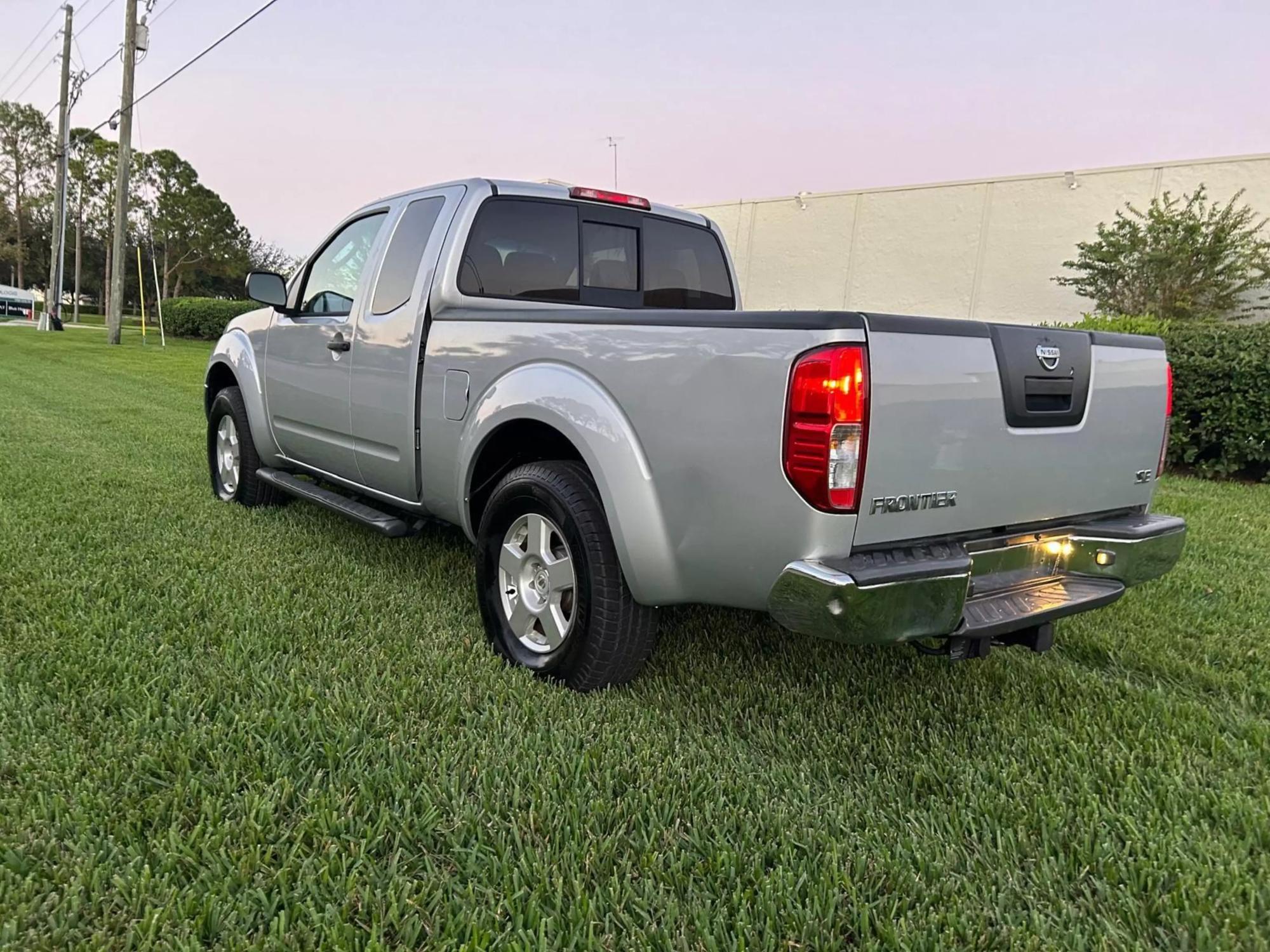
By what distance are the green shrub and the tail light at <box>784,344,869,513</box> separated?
27794 millimetres

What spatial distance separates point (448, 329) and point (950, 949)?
272cm

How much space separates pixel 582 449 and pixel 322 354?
7.14 ft

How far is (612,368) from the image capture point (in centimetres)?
268

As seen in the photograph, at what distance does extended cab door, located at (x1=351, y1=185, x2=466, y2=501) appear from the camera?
363 centimetres

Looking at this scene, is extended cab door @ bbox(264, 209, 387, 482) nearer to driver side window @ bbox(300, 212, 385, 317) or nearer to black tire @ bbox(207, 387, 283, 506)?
driver side window @ bbox(300, 212, 385, 317)

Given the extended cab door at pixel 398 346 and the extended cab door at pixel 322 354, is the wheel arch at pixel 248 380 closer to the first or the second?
the extended cab door at pixel 322 354

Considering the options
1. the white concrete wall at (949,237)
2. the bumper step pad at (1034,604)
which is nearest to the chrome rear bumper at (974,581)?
the bumper step pad at (1034,604)

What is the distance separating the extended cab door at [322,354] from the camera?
4152 millimetres

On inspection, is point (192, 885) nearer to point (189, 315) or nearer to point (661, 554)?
point (661, 554)

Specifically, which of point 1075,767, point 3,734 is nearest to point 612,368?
point 1075,767

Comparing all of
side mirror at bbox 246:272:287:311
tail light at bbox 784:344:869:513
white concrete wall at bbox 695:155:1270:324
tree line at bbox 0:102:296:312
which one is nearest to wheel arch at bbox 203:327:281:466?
side mirror at bbox 246:272:287:311

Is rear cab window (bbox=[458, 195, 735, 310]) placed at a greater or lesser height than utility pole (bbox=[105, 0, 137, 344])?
lesser

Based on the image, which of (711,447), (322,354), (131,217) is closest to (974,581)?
(711,447)

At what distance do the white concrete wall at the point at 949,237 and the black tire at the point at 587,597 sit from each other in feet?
43.7
